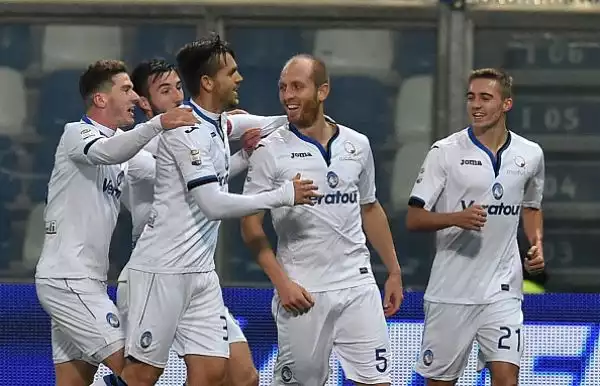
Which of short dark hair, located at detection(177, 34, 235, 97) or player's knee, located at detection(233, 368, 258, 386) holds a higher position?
short dark hair, located at detection(177, 34, 235, 97)

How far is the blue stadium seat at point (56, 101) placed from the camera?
9.98 meters

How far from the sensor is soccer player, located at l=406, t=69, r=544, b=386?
718 centimetres

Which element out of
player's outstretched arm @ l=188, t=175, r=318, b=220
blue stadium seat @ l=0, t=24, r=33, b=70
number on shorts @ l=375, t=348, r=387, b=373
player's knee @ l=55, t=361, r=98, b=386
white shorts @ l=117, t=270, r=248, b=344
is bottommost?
player's knee @ l=55, t=361, r=98, b=386

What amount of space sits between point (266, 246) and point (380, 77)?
3.41 metres

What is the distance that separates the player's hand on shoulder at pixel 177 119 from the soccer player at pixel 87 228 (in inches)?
15.2

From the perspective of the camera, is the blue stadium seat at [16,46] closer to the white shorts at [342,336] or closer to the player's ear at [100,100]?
the player's ear at [100,100]

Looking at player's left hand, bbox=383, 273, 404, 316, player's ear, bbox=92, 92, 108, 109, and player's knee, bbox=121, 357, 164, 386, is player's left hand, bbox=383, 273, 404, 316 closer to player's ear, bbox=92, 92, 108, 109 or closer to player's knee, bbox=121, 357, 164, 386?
player's knee, bbox=121, 357, 164, 386

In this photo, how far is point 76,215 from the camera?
6840mm

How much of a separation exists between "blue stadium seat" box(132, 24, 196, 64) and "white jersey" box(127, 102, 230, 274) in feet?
11.2

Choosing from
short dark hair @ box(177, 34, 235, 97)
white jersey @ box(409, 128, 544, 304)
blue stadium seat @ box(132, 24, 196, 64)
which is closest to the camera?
short dark hair @ box(177, 34, 235, 97)

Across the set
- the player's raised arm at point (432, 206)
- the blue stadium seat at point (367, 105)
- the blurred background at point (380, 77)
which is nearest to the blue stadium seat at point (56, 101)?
the blurred background at point (380, 77)

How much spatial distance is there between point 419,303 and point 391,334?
9.0 inches

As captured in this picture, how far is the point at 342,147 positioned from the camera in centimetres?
688

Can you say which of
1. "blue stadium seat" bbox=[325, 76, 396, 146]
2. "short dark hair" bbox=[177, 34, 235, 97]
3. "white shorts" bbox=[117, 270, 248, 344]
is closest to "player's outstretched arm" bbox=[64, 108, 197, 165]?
"short dark hair" bbox=[177, 34, 235, 97]
